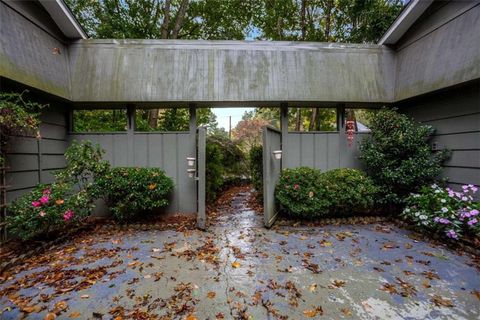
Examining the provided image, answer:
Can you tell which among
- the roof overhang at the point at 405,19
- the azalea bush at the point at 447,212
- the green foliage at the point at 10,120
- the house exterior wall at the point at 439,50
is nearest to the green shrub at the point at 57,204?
the green foliage at the point at 10,120

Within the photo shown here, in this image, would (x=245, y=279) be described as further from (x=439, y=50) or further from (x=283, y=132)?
(x=439, y=50)

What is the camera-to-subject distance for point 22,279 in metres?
2.83

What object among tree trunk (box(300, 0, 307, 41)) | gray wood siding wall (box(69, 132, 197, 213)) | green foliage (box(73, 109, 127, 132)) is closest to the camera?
gray wood siding wall (box(69, 132, 197, 213))

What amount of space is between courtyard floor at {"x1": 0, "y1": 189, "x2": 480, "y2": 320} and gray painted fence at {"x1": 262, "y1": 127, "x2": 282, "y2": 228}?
543 millimetres

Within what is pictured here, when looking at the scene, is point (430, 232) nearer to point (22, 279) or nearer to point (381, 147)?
point (381, 147)

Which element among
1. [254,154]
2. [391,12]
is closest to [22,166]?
[254,154]

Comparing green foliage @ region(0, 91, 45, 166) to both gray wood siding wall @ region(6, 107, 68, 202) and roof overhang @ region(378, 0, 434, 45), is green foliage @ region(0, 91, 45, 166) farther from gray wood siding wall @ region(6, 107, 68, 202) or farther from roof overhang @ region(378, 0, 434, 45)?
roof overhang @ region(378, 0, 434, 45)

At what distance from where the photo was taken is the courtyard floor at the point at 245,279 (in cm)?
227

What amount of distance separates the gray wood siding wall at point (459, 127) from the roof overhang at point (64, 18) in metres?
7.85

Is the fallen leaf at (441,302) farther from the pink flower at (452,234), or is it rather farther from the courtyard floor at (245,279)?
the pink flower at (452,234)

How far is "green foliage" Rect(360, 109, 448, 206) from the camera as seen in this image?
15.4ft

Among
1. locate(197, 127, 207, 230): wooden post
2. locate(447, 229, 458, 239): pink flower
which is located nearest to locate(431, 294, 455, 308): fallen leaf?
locate(447, 229, 458, 239): pink flower

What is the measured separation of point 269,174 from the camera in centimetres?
471

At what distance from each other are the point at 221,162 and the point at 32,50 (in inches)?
220
